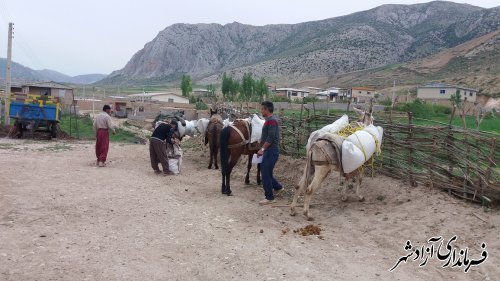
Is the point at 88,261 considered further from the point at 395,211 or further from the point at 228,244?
the point at 395,211

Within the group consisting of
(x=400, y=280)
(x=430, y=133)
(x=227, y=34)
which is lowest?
(x=400, y=280)

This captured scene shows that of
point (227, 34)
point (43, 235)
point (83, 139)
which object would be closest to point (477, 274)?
point (43, 235)

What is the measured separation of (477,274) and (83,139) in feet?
50.6

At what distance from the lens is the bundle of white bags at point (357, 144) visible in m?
6.93

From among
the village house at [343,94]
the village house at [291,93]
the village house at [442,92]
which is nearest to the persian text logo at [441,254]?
the village house at [442,92]

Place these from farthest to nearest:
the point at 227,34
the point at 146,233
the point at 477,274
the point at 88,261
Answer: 1. the point at 227,34
2. the point at 146,233
3. the point at 477,274
4. the point at 88,261

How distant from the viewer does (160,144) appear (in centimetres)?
1021

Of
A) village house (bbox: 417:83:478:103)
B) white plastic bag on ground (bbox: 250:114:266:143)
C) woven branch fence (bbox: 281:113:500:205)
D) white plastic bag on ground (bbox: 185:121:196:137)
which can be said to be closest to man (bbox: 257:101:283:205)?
white plastic bag on ground (bbox: 250:114:266:143)

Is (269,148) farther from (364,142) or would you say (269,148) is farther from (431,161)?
(431,161)

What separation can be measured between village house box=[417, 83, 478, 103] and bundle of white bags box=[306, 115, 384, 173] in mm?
52022

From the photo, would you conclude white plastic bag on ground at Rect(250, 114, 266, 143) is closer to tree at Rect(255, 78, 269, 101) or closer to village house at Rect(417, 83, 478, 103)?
village house at Rect(417, 83, 478, 103)

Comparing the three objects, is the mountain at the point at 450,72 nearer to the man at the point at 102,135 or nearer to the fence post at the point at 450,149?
the fence post at the point at 450,149

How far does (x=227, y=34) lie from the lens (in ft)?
578

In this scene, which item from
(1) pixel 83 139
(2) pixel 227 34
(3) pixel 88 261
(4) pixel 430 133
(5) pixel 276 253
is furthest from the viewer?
(2) pixel 227 34
